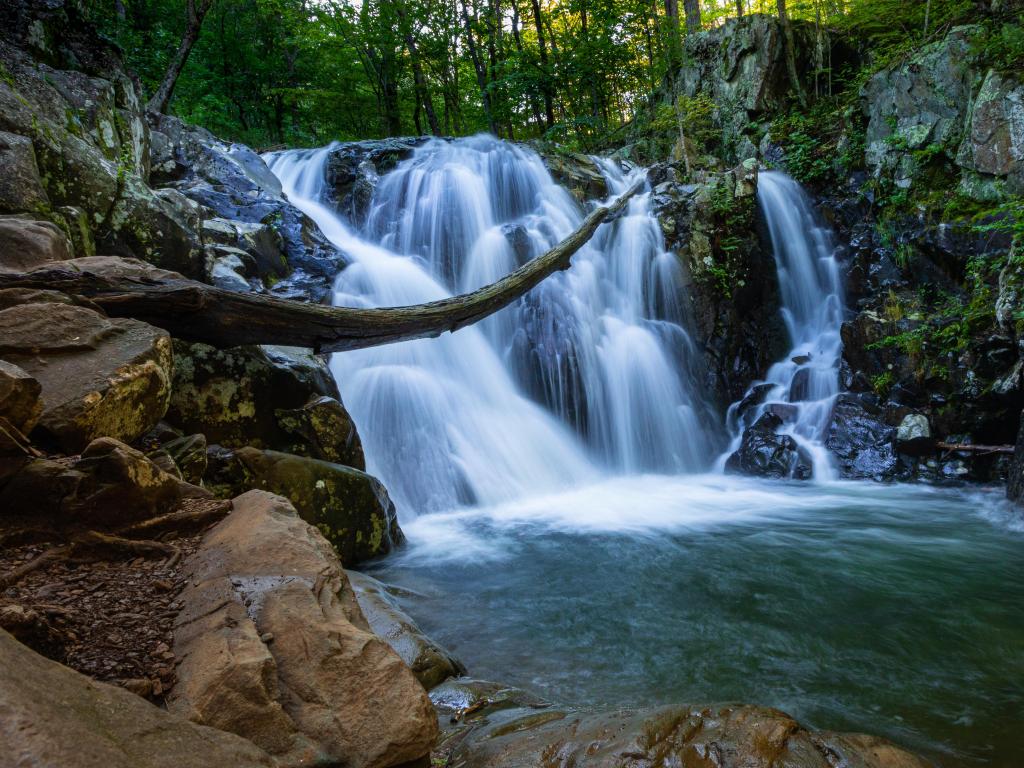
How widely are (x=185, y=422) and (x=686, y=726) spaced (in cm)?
407

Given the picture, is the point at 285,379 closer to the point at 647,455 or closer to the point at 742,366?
the point at 647,455

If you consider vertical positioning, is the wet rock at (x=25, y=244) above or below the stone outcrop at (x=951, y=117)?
below

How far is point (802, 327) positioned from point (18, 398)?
36.2 feet

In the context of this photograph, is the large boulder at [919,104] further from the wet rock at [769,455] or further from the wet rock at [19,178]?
the wet rock at [19,178]

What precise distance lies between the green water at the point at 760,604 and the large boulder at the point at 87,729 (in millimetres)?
2098

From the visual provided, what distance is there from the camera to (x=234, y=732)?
1.66 meters

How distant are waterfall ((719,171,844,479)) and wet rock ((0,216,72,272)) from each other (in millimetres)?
8515

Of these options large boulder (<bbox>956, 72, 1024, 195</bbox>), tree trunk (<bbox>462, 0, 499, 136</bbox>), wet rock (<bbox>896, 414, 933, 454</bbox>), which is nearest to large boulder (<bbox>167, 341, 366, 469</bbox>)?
wet rock (<bbox>896, 414, 933, 454</bbox>)

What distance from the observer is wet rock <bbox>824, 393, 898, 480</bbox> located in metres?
8.02

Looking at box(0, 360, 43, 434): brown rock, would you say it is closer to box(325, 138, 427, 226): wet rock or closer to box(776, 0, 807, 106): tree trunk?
box(325, 138, 427, 226): wet rock

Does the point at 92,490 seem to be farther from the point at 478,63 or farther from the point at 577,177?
the point at 478,63

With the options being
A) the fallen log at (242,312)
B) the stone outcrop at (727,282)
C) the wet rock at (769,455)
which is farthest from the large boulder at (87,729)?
the stone outcrop at (727,282)

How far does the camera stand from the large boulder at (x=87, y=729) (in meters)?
1.08

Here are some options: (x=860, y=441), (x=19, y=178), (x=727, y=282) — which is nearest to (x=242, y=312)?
(x=19, y=178)
